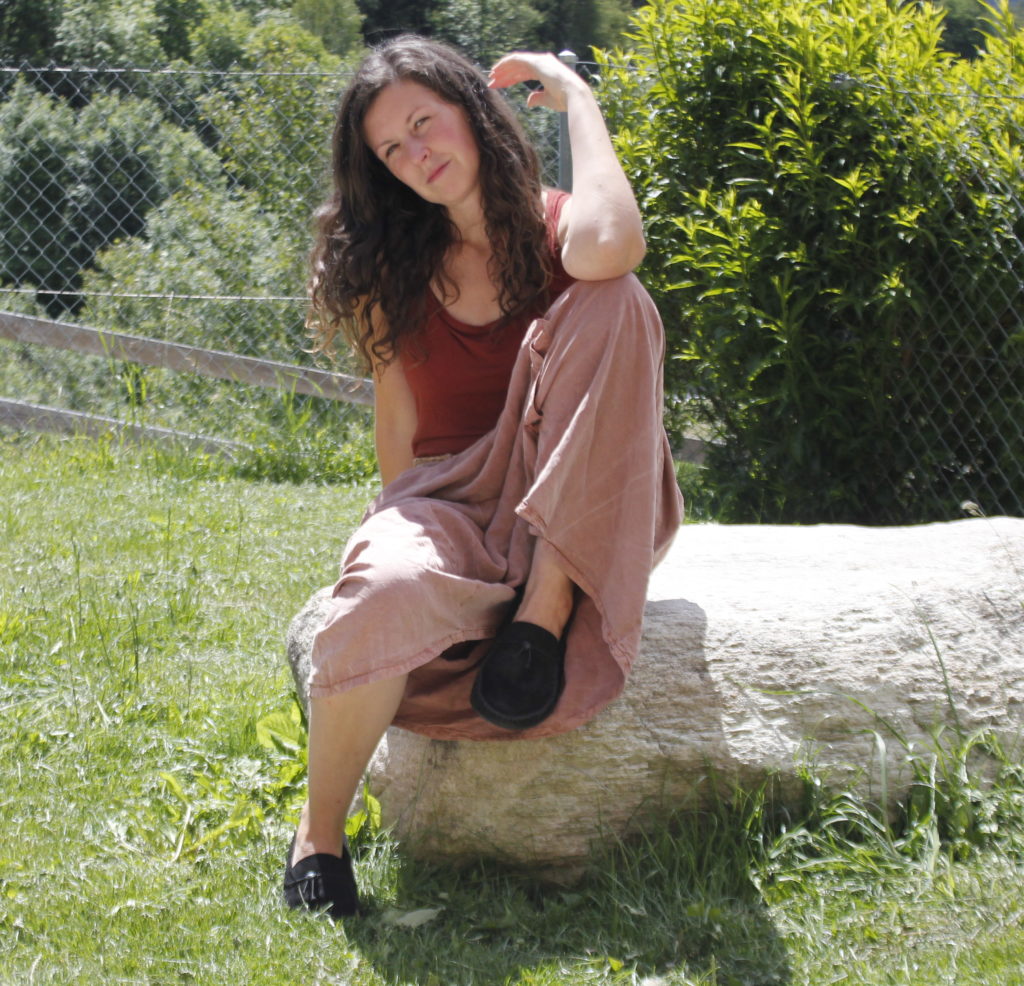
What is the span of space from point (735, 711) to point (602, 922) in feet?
1.61

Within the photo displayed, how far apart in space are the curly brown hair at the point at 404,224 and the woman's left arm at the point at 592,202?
0.10 m

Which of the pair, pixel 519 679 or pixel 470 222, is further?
pixel 470 222

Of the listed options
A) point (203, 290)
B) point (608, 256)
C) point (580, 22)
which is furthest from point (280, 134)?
point (580, 22)

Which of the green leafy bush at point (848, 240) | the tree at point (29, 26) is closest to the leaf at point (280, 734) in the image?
the green leafy bush at point (848, 240)

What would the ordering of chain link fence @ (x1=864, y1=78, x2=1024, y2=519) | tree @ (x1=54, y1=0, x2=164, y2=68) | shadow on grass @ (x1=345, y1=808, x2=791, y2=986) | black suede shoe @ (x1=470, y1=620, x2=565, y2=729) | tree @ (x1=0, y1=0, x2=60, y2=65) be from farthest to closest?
tree @ (x1=0, y1=0, x2=60, y2=65) < tree @ (x1=54, y1=0, x2=164, y2=68) < chain link fence @ (x1=864, y1=78, x2=1024, y2=519) < black suede shoe @ (x1=470, y1=620, x2=565, y2=729) < shadow on grass @ (x1=345, y1=808, x2=791, y2=986)

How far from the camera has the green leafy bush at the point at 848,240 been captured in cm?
425

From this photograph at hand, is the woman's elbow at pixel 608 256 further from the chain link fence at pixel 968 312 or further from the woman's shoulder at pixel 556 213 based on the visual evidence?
the chain link fence at pixel 968 312

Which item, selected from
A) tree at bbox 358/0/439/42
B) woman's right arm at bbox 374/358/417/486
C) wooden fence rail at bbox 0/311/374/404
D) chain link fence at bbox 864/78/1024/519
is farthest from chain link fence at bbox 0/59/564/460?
tree at bbox 358/0/439/42

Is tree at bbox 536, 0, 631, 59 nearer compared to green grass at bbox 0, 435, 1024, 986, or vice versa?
green grass at bbox 0, 435, 1024, 986

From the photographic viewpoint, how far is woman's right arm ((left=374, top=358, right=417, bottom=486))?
2865mm

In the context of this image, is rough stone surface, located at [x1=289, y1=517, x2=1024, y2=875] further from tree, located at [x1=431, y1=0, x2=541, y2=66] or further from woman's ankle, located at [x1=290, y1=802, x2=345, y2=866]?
tree, located at [x1=431, y1=0, x2=541, y2=66]

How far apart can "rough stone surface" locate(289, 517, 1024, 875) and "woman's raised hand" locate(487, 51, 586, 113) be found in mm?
1112

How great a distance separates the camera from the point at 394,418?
114 inches

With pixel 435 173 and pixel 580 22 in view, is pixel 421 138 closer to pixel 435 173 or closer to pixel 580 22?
pixel 435 173
